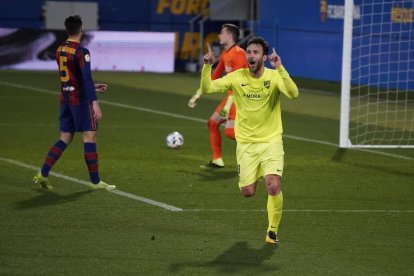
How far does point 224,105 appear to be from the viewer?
13906 millimetres

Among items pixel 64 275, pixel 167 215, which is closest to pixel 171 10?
pixel 167 215

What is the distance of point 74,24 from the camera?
11.7 meters

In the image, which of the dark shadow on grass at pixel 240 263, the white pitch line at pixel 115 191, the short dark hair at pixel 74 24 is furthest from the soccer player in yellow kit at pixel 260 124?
the short dark hair at pixel 74 24

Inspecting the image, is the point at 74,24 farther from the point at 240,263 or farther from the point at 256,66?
the point at 240,263

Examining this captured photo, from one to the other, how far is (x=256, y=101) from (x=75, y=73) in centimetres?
302

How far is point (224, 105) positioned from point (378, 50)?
1304 cm

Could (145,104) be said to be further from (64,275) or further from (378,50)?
(64,275)

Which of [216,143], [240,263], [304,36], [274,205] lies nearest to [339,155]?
[216,143]

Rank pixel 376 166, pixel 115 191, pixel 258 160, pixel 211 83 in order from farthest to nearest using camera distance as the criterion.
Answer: pixel 376 166 < pixel 115 191 < pixel 211 83 < pixel 258 160

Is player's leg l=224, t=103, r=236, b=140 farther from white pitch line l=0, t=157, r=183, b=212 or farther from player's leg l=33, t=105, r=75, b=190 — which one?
player's leg l=33, t=105, r=75, b=190

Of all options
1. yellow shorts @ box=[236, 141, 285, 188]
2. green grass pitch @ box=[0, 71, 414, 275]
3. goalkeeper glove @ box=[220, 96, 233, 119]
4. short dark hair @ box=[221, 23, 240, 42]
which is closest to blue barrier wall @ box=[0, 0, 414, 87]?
green grass pitch @ box=[0, 71, 414, 275]

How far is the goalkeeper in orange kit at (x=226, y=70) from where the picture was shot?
13172 millimetres

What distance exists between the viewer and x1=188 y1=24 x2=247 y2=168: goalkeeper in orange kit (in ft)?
43.2

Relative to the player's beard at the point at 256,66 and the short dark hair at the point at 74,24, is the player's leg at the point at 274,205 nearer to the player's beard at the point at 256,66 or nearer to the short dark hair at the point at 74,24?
the player's beard at the point at 256,66
